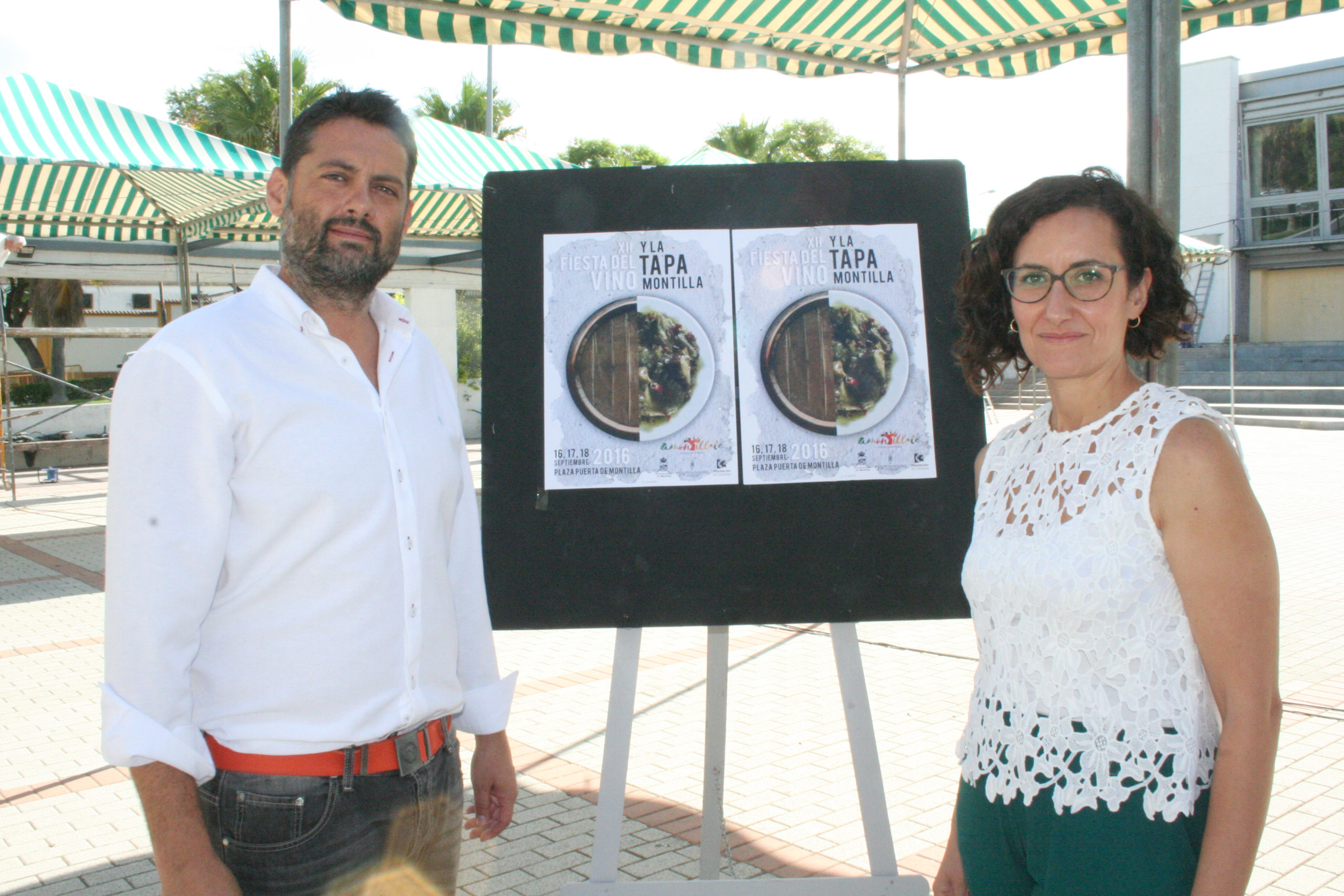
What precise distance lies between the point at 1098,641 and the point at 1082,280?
1.95 feet

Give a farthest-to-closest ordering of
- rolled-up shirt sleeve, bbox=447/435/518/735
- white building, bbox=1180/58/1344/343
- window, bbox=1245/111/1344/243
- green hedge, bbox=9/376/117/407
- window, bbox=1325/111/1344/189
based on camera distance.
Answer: white building, bbox=1180/58/1344/343 < window, bbox=1245/111/1344/243 < window, bbox=1325/111/1344/189 < green hedge, bbox=9/376/117/407 < rolled-up shirt sleeve, bbox=447/435/518/735

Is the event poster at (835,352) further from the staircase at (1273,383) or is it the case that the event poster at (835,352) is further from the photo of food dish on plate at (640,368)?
the staircase at (1273,383)

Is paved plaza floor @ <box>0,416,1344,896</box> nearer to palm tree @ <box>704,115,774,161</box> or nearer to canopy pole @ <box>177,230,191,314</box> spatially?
canopy pole @ <box>177,230,191,314</box>

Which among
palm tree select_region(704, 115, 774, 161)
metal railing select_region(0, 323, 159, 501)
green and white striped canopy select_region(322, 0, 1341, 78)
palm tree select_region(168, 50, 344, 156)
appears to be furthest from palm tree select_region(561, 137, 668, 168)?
green and white striped canopy select_region(322, 0, 1341, 78)

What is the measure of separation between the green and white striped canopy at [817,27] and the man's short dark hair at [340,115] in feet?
5.92

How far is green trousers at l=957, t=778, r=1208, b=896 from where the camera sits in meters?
1.45

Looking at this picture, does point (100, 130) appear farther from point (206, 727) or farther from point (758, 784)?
point (206, 727)

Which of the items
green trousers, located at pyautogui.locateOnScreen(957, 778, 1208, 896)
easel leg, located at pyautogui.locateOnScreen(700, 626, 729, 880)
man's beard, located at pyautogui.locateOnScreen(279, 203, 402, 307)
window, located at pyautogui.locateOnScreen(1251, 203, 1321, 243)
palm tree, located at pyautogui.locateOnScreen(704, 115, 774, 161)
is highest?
palm tree, located at pyautogui.locateOnScreen(704, 115, 774, 161)

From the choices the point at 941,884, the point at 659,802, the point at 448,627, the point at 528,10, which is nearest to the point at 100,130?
the point at 528,10

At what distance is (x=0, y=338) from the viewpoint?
38.8ft

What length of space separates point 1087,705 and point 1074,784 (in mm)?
121

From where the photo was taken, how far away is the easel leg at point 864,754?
2221mm

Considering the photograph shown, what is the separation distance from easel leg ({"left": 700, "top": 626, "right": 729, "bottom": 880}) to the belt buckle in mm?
1054

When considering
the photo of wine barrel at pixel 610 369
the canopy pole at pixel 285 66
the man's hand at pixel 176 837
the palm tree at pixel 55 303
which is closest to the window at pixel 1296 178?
the canopy pole at pixel 285 66
